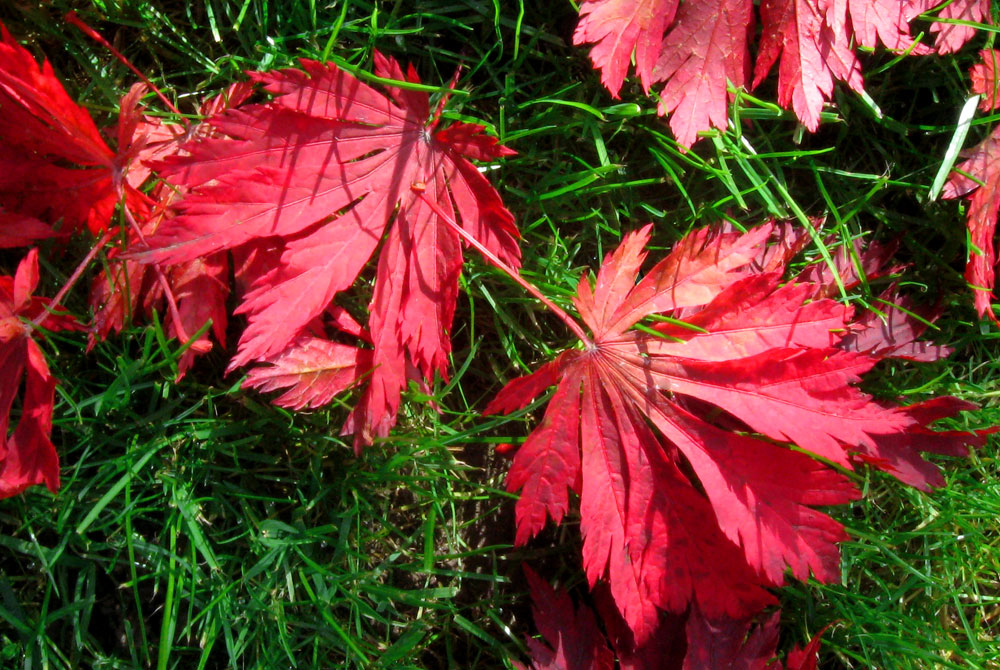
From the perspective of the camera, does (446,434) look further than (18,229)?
Yes

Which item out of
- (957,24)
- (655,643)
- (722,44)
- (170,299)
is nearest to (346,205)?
(170,299)

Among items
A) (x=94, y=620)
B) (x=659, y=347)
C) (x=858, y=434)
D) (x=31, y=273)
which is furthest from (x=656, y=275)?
(x=94, y=620)

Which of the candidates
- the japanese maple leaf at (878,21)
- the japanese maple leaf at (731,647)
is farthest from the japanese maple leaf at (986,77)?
the japanese maple leaf at (731,647)

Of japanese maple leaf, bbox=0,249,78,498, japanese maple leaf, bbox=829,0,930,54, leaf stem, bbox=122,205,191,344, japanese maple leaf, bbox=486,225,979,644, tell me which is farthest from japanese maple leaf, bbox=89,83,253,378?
japanese maple leaf, bbox=829,0,930,54

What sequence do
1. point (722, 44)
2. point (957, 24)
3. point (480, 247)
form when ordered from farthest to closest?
point (957, 24) → point (722, 44) → point (480, 247)

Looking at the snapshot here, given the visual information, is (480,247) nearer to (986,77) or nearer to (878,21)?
(878,21)

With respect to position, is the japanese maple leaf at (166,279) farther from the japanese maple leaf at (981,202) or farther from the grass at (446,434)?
the japanese maple leaf at (981,202)

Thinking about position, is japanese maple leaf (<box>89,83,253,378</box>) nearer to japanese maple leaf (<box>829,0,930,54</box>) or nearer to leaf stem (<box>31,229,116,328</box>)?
leaf stem (<box>31,229,116,328</box>)
